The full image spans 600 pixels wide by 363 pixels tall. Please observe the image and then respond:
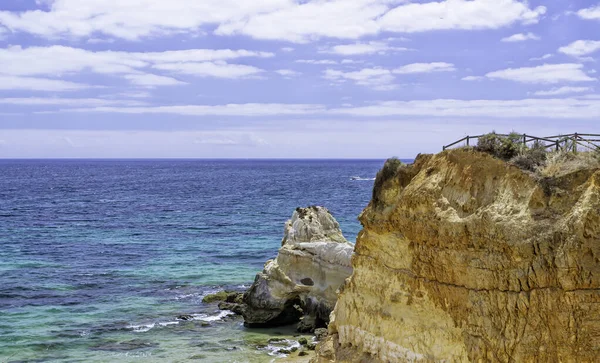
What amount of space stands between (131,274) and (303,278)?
1684 centimetres

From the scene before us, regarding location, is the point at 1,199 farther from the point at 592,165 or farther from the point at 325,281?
the point at 592,165

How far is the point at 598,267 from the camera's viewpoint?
12.4 m

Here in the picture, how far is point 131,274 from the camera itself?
45.2 metres

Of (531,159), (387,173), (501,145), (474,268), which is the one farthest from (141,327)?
(531,159)

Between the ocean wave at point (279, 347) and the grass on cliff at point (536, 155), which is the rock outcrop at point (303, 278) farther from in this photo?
the grass on cliff at point (536, 155)

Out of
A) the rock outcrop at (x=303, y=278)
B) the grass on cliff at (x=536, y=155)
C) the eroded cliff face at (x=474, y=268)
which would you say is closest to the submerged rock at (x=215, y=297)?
the rock outcrop at (x=303, y=278)

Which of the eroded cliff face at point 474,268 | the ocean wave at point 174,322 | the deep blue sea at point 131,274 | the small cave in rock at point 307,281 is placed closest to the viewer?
the eroded cliff face at point 474,268

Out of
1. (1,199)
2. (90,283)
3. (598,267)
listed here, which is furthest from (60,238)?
(598,267)

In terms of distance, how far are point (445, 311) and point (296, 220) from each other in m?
19.8

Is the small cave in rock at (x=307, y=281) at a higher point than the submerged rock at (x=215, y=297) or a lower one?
higher

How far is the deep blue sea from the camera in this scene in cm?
3017

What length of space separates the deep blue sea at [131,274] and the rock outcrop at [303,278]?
1226 millimetres

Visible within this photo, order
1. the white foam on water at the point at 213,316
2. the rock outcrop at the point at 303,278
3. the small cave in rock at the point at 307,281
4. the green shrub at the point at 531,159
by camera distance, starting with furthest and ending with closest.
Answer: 1. the white foam on water at the point at 213,316
2. the small cave in rock at the point at 307,281
3. the rock outcrop at the point at 303,278
4. the green shrub at the point at 531,159

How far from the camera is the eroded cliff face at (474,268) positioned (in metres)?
12.6
